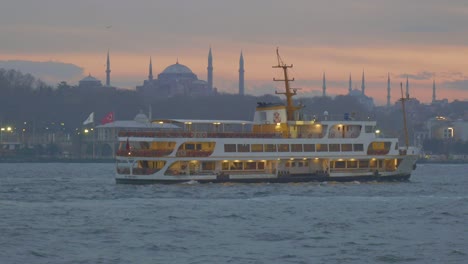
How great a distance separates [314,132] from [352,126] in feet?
8.10

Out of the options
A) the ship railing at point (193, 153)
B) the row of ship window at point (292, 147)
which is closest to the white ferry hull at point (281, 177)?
the ship railing at point (193, 153)

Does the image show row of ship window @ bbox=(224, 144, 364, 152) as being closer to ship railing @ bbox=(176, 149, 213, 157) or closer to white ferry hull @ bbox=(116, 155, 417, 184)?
ship railing @ bbox=(176, 149, 213, 157)

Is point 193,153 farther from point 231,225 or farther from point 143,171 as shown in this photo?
point 231,225

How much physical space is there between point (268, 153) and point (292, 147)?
5.71 ft

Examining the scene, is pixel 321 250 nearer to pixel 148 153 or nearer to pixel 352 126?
pixel 148 153

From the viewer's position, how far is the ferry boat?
67.2 meters

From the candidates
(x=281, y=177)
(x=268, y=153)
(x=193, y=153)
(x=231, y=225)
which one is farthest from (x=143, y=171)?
(x=231, y=225)

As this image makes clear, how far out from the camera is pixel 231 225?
4569 centimetres

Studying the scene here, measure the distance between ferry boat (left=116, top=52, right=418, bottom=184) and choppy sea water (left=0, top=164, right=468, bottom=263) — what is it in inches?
93.1

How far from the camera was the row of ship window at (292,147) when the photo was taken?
226 feet

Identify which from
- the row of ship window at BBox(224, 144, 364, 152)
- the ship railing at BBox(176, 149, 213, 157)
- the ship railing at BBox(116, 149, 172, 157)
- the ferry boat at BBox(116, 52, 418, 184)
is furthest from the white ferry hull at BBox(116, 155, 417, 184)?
the row of ship window at BBox(224, 144, 364, 152)

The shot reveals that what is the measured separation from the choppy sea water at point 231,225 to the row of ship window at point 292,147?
3.91 m

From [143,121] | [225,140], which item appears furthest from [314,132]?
[143,121]

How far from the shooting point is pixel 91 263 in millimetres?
36062
